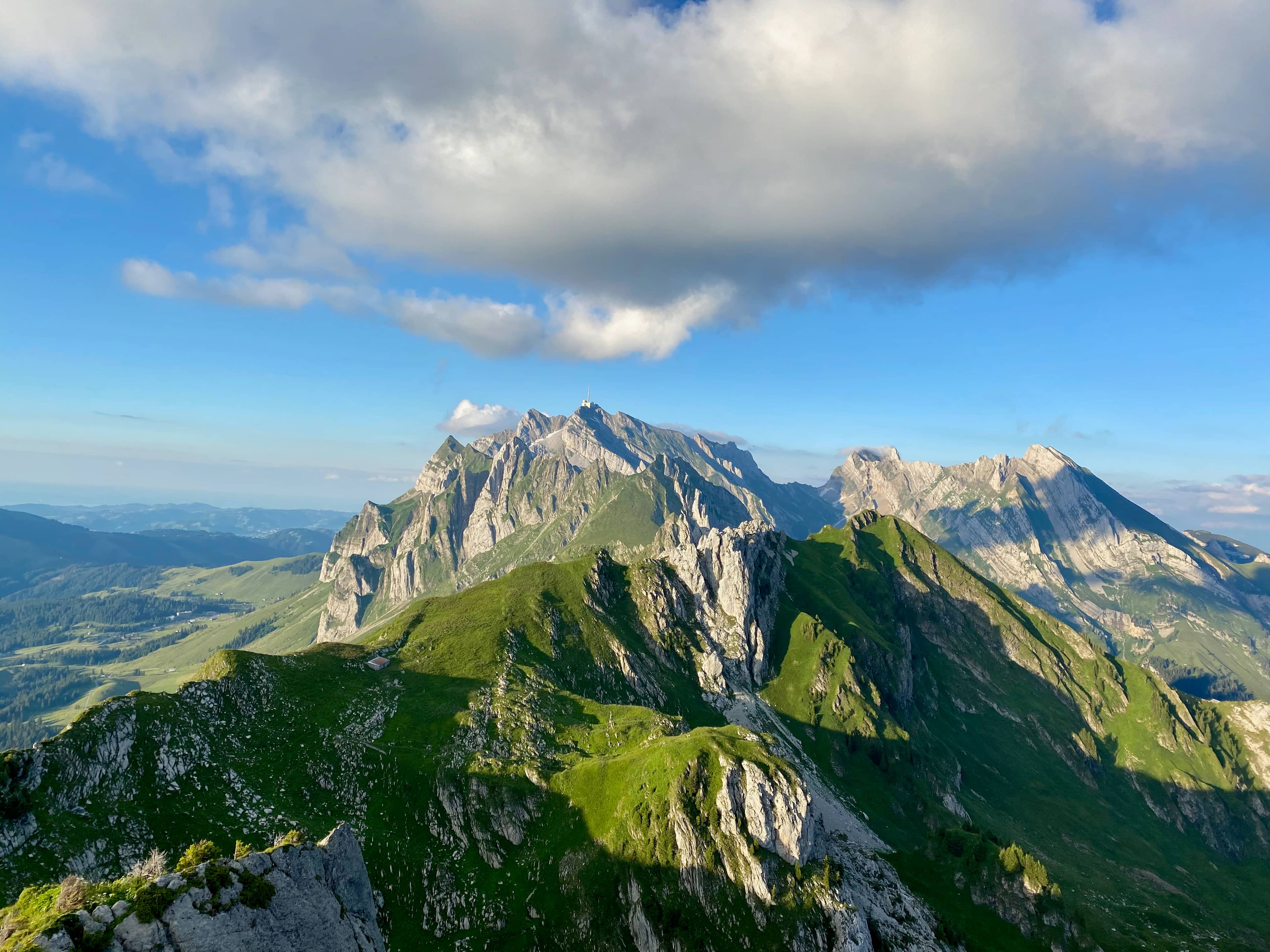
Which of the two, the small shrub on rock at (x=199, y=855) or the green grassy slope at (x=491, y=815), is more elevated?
the small shrub on rock at (x=199, y=855)

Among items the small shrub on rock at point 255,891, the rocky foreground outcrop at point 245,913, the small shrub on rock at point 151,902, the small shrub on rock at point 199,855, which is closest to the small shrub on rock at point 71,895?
the rocky foreground outcrop at point 245,913

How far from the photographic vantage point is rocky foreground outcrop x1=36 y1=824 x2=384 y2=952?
3828cm

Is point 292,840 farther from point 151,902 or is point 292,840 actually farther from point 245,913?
point 151,902

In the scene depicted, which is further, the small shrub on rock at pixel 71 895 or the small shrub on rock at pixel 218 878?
the small shrub on rock at pixel 218 878

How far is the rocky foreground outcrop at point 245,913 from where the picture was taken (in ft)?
126

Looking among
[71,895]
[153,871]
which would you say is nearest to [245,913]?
[71,895]

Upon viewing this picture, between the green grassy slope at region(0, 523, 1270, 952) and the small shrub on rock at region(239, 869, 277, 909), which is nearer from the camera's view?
the small shrub on rock at region(239, 869, 277, 909)

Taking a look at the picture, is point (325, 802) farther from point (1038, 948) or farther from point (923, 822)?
point (923, 822)

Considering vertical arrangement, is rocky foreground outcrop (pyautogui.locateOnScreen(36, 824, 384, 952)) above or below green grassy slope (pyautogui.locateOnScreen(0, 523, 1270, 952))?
above

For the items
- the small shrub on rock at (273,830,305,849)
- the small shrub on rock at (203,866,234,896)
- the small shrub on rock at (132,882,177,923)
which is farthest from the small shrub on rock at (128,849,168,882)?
the small shrub on rock at (273,830,305,849)

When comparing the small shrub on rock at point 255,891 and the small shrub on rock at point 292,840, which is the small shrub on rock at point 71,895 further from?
the small shrub on rock at point 292,840

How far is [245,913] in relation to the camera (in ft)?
142

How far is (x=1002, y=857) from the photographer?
133250mm

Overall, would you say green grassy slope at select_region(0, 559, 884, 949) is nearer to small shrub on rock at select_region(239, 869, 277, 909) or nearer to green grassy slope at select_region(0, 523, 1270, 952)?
green grassy slope at select_region(0, 523, 1270, 952)
